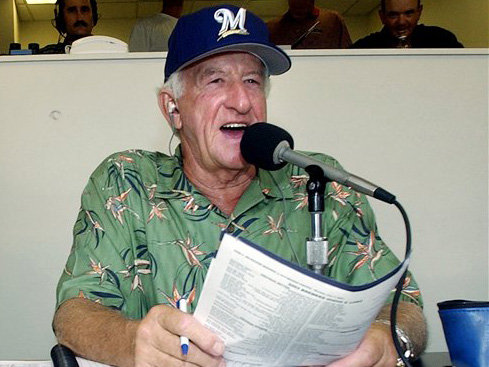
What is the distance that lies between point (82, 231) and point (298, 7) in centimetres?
212

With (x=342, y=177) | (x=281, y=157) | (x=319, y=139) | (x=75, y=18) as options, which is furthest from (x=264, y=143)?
(x=75, y=18)

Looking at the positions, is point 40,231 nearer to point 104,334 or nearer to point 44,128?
point 44,128

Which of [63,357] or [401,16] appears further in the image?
[401,16]

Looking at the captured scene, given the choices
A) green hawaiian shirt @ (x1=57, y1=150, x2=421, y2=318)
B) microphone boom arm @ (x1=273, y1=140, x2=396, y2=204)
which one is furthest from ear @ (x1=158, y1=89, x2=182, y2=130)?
microphone boom arm @ (x1=273, y1=140, x2=396, y2=204)

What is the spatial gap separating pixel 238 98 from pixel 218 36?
0.12m

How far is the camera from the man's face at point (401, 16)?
2896mm

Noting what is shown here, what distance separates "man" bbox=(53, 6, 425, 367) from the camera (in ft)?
4.33

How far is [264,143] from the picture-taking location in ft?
3.55

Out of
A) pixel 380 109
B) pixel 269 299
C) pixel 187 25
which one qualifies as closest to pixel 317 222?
pixel 269 299

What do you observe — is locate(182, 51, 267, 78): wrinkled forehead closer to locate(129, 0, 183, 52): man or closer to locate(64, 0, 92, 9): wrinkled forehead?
locate(129, 0, 183, 52): man

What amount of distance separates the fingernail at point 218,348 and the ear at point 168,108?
69cm

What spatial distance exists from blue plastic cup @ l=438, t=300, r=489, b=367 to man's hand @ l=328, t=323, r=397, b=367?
9cm

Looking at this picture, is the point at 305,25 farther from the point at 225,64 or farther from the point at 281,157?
the point at 281,157

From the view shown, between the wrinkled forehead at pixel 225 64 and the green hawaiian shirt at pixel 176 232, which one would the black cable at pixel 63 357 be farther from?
the wrinkled forehead at pixel 225 64
